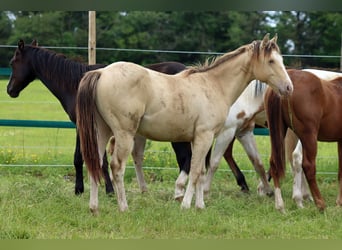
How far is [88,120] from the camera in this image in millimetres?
5117

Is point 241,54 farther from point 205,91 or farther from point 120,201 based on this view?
point 120,201

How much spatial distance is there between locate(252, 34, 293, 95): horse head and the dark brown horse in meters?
0.17

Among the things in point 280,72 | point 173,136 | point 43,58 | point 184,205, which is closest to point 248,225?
point 184,205

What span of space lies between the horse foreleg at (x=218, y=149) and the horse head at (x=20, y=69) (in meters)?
2.27

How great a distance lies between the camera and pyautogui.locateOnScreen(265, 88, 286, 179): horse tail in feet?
19.1

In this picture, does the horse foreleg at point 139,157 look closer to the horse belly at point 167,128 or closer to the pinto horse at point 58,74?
the pinto horse at point 58,74

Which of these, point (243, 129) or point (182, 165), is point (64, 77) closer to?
point (182, 165)

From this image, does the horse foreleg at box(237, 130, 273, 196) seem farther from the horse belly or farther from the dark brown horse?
the horse belly

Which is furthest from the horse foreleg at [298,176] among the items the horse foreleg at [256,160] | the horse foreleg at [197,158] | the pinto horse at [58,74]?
the pinto horse at [58,74]

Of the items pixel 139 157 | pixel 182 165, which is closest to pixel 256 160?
pixel 182 165

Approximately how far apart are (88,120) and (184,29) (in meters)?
21.1

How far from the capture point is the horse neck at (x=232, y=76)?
19.1ft

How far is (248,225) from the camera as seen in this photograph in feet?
16.4

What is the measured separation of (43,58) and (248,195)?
2.85 meters
